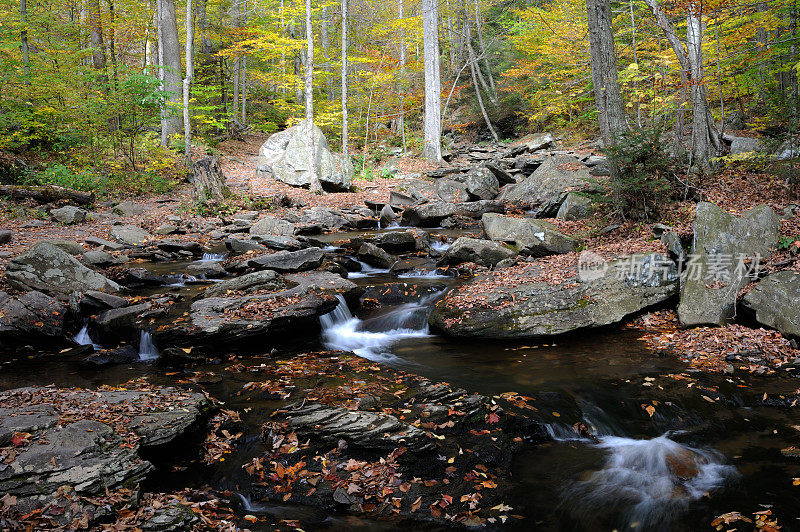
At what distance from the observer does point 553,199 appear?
12.4 metres

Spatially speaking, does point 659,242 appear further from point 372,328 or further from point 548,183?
point 548,183

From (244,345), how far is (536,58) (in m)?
23.3

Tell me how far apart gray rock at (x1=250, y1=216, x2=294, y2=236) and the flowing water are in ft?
19.9

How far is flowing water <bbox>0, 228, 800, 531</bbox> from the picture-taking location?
3.67 m

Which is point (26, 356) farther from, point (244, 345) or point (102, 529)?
point (102, 529)

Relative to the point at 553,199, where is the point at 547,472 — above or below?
below

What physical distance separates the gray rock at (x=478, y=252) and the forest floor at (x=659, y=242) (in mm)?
794

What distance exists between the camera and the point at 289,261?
9641 millimetres

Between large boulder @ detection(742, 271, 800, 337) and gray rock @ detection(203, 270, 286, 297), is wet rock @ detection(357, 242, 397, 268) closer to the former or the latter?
gray rock @ detection(203, 270, 286, 297)

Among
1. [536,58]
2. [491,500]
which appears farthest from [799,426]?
[536,58]

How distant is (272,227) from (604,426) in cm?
1031

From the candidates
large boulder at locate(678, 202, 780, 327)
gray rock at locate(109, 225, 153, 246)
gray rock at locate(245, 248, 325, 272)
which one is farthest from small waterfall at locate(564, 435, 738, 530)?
gray rock at locate(109, 225, 153, 246)

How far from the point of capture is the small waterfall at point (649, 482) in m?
3.71

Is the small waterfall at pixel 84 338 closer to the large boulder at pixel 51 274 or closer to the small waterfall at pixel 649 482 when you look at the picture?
the large boulder at pixel 51 274
